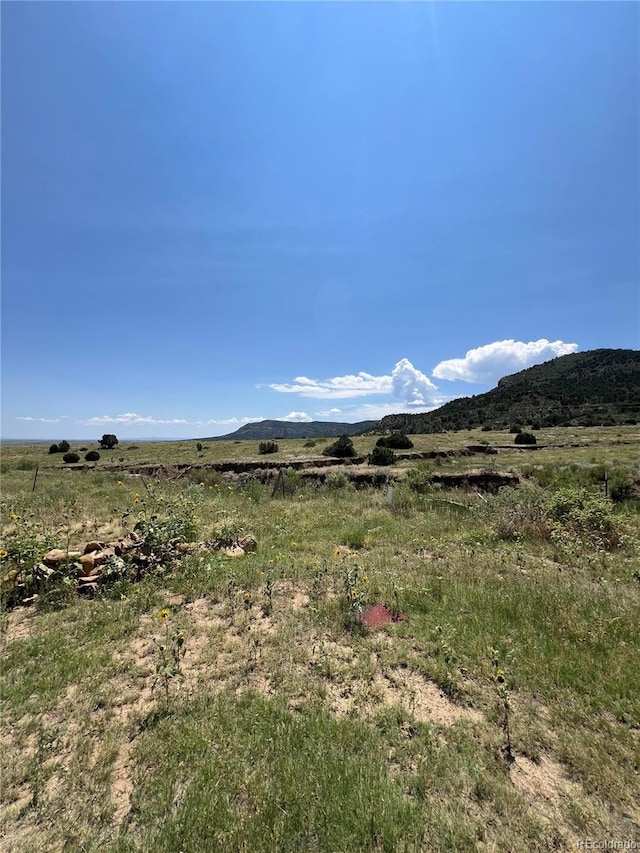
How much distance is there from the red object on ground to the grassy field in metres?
0.10

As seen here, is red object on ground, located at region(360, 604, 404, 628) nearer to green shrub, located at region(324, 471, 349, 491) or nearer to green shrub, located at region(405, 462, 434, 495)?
green shrub, located at region(405, 462, 434, 495)

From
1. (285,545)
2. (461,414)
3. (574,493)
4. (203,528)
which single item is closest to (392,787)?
(285,545)

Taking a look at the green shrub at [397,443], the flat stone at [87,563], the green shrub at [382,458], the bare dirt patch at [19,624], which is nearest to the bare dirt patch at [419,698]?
the bare dirt patch at [19,624]

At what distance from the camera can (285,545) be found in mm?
8258

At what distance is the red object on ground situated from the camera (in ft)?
16.6

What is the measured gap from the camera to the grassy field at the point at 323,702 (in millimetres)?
2498

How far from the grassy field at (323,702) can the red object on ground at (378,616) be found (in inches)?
3.9

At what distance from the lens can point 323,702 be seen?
358 centimetres

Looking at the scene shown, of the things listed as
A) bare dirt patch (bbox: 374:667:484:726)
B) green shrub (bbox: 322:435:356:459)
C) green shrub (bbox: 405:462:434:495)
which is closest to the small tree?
green shrub (bbox: 322:435:356:459)

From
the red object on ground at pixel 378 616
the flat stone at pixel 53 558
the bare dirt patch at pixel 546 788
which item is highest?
the flat stone at pixel 53 558

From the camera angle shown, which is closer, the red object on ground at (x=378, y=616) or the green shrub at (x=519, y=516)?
the red object on ground at (x=378, y=616)

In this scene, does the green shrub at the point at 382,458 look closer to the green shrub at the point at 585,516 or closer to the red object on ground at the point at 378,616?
the green shrub at the point at 585,516

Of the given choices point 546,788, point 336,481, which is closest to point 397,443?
point 336,481

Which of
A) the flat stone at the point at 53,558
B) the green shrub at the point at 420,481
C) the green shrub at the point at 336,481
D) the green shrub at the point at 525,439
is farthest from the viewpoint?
the green shrub at the point at 525,439
